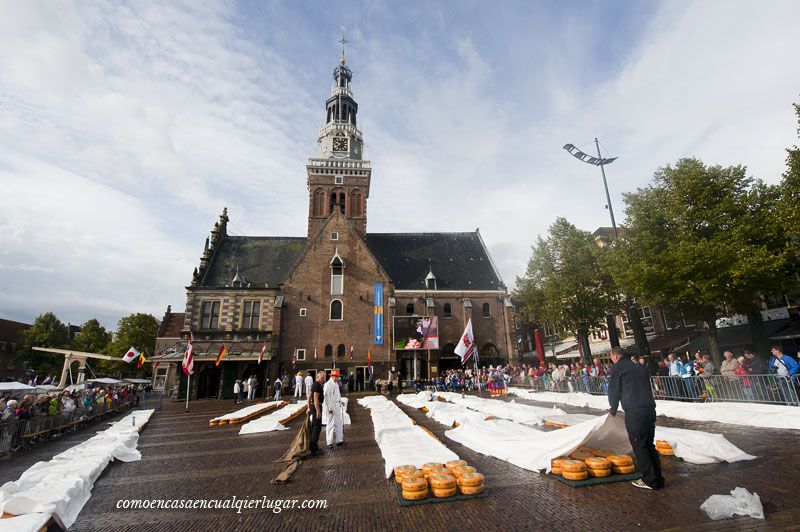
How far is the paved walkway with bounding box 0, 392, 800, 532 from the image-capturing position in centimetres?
507

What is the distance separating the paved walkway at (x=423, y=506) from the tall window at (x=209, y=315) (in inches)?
994

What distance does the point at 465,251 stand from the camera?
43.6 m

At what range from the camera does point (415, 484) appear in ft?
19.5

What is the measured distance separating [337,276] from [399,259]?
26.8 ft

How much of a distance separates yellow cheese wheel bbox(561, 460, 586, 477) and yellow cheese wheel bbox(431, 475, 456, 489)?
202 centimetres

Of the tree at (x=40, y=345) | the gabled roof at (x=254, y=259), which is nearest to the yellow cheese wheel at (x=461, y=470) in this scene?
the gabled roof at (x=254, y=259)

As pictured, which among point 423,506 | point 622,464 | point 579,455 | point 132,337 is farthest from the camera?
point 132,337

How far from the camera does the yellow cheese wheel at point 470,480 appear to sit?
236 inches

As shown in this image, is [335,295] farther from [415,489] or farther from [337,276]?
[415,489]

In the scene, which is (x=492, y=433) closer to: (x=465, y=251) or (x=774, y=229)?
(x=774, y=229)

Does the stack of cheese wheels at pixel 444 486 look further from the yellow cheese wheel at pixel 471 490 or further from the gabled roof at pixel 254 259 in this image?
the gabled roof at pixel 254 259

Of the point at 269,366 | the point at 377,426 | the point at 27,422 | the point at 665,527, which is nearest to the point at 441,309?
the point at 269,366

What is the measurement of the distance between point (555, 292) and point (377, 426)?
19.9m

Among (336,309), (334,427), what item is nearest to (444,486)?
(334,427)
